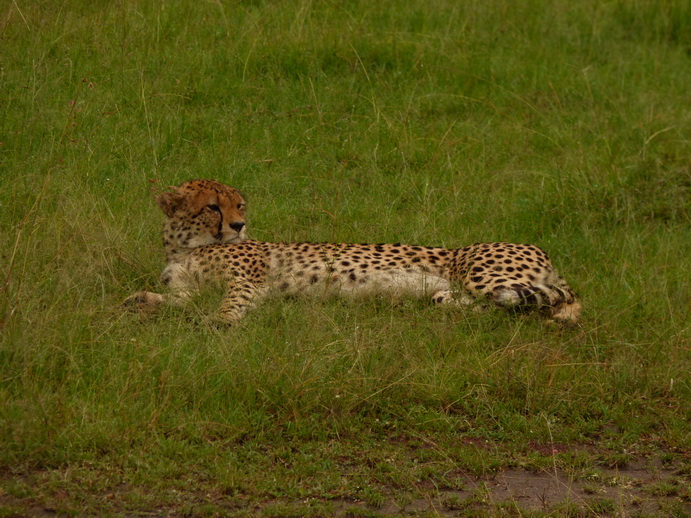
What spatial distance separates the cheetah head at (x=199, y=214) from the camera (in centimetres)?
623

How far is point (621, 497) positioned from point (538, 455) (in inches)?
18.3

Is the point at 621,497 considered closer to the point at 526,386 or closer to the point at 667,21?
the point at 526,386

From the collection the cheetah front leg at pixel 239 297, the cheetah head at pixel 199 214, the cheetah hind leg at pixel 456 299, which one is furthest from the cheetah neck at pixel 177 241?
the cheetah hind leg at pixel 456 299

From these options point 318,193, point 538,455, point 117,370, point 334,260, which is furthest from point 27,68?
point 538,455

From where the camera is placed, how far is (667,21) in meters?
10.3

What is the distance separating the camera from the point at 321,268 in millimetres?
6027

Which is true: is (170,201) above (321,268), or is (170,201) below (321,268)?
above

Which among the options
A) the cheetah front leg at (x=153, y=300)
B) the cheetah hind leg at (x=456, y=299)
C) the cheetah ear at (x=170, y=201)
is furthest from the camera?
the cheetah ear at (x=170, y=201)

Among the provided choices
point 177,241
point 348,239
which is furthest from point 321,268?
point 177,241

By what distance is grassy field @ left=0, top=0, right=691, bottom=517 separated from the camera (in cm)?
416

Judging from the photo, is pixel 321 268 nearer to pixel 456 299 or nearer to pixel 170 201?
pixel 456 299

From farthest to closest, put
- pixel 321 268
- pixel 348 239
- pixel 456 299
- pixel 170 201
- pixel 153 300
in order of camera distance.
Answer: pixel 348 239
pixel 170 201
pixel 321 268
pixel 456 299
pixel 153 300

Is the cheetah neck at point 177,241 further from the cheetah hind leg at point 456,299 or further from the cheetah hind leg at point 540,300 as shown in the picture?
the cheetah hind leg at point 540,300

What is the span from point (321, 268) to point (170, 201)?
3.28 feet
